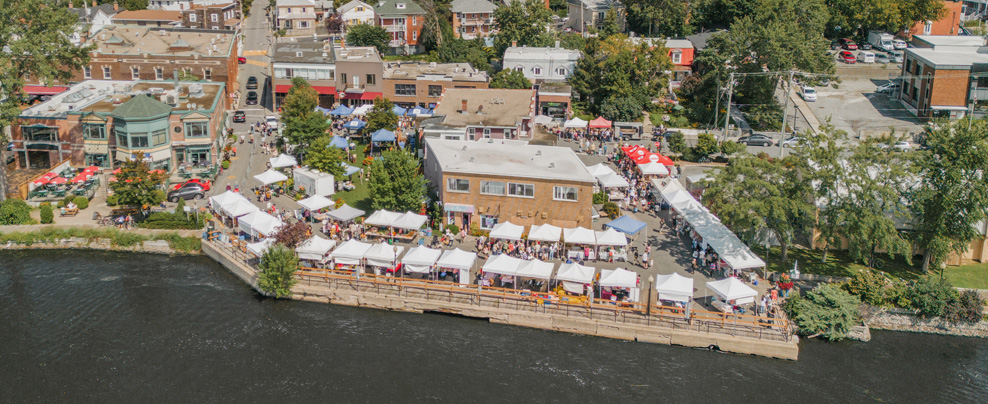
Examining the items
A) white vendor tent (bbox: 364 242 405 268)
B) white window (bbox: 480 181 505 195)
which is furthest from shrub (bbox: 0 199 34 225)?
white window (bbox: 480 181 505 195)

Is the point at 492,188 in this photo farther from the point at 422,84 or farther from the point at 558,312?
the point at 422,84

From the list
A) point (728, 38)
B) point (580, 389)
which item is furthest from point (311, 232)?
point (728, 38)

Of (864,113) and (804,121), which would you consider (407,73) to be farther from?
(864,113)

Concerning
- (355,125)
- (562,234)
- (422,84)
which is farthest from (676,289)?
(422,84)

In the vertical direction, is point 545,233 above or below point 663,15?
below

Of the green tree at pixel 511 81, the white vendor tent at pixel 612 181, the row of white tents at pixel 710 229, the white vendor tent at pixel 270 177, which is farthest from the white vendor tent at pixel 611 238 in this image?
the green tree at pixel 511 81

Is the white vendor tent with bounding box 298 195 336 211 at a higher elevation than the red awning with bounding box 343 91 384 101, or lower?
lower

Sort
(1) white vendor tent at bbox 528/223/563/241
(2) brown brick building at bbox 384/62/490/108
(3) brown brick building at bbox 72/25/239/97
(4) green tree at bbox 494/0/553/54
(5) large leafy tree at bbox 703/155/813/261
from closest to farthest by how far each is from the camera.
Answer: (5) large leafy tree at bbox 703/155/813/261 → (1) white vendor tent at bbox 528/223/563/241 → (3) brown brick building at bbox 72/25/239/97 → (2) brown brick building at bbox 384/62/490/108 → (4) green tree at bbox 494/0/553/54

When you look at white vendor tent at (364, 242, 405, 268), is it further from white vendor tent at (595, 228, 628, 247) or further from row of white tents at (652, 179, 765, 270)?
row of white tents at (652, 179, 765, 270)
